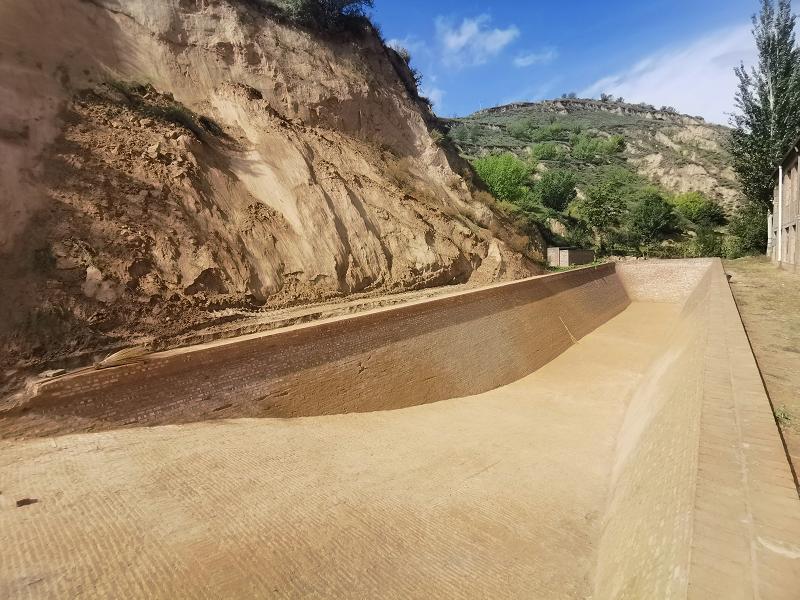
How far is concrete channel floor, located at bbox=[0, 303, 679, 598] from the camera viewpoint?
320cm

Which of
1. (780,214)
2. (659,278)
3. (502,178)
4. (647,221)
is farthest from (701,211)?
(780,214)

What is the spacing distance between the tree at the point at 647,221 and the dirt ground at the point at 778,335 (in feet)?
82.6

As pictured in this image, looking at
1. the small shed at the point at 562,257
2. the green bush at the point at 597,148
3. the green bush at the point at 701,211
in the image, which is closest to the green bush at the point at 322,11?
the small shed at the point at 562,257

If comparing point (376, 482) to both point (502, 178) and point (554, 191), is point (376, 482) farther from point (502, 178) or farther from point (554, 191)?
point (554, 191)

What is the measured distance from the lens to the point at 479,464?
5.95m

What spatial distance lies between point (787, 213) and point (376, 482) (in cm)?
2250

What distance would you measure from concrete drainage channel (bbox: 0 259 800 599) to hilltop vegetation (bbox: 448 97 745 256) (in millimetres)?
17596

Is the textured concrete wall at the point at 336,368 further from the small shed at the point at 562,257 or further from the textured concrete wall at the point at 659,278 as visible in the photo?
the small shed at the point at 562,257

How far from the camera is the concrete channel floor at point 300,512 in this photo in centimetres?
320

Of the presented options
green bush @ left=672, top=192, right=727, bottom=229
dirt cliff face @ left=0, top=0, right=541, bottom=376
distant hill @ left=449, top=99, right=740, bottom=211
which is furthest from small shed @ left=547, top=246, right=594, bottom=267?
distant hill @ left=449, top=99, right=740, bottom=211

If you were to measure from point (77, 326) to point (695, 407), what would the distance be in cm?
881

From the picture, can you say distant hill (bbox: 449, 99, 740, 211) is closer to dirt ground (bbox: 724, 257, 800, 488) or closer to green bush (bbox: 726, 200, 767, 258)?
green bush (bbox: 726, 200, 767, 258)

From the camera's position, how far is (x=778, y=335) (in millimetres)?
7883

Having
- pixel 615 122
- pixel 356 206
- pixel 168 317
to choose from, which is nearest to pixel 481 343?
pixel 356 206
